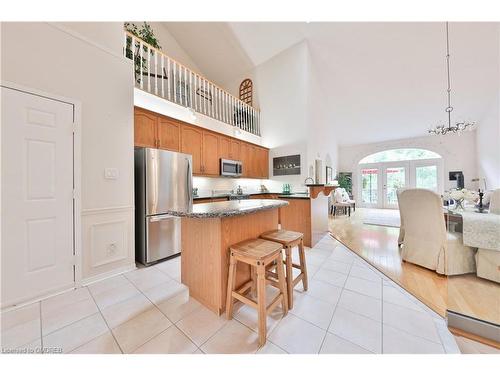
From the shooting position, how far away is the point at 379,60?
4.47 metres

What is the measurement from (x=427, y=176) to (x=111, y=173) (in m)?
10.3

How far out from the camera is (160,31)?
5.35m

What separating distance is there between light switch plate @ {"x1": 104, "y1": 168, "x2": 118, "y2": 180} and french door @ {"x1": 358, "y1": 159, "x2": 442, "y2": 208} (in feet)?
30.5

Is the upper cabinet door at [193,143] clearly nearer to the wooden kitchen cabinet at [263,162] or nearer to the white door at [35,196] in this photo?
the white door at [35,196]

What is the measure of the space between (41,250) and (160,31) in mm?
6340

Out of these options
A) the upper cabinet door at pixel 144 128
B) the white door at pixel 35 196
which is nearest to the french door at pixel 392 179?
the upper cabinet door at pixel 144 128

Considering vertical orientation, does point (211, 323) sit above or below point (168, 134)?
below

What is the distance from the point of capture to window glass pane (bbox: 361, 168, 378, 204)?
835 centimetres

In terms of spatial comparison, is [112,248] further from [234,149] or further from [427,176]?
[427,176]

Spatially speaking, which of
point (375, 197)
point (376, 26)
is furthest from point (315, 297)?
point (375, 197)

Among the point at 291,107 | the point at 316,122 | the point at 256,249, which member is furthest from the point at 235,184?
the point at 256,249

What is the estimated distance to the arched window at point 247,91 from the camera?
5.60m

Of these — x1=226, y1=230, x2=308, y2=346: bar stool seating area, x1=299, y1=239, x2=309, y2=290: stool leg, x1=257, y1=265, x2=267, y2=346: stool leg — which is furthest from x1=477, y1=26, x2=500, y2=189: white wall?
x1=257, y1=265, x2=267, y2=346: stool leg

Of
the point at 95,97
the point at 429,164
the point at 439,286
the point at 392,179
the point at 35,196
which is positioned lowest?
the point at 439,286
